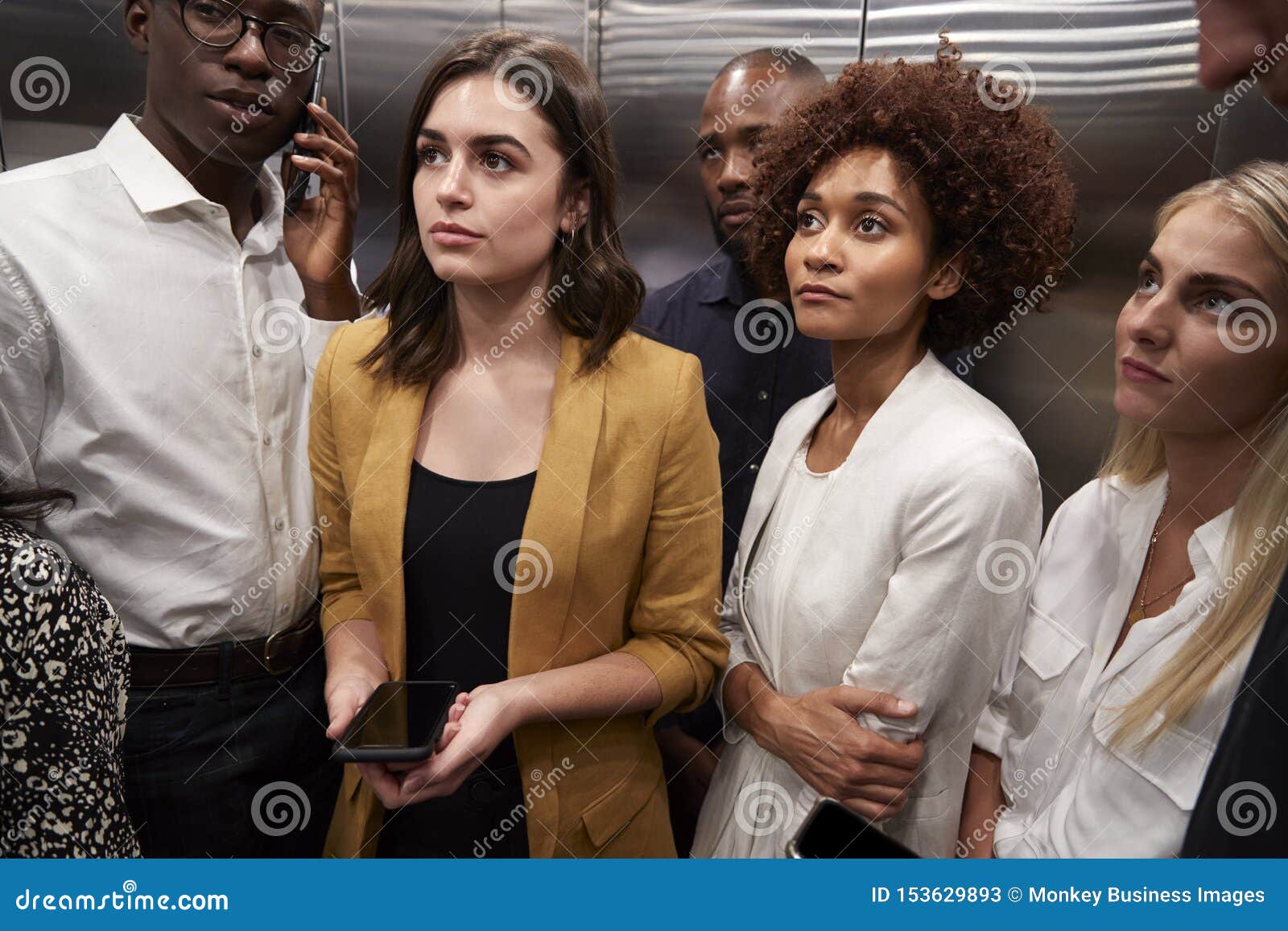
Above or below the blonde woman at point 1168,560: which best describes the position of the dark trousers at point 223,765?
below

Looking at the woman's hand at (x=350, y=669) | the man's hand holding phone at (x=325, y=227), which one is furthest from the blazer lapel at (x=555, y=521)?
the man's hand holding phone at (x=325, y=227)

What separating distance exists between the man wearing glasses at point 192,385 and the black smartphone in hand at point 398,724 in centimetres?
41

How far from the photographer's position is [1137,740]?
1.53m

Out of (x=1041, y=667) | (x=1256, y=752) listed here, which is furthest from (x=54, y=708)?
(x=1256, y=752)

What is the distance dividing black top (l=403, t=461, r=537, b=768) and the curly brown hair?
0.85 m

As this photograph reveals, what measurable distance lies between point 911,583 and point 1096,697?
0.41m

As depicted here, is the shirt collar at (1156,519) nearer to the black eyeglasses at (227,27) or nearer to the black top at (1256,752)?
the black top at (1256,752)

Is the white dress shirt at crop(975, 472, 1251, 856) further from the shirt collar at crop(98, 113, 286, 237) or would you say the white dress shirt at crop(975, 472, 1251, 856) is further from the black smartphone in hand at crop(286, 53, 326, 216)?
the shirt collar at crop(98, 113, 286, 237)

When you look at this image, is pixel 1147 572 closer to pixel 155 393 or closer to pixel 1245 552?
pixel 1245 552

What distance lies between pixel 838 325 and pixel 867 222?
0.19 m

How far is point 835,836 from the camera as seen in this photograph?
153 cm

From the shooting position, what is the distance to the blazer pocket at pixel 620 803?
5.75ft
